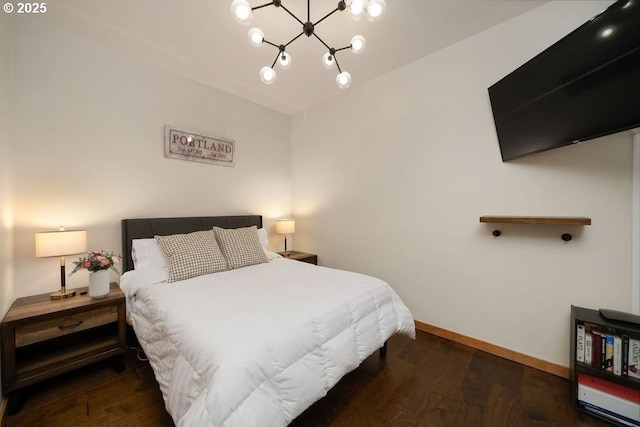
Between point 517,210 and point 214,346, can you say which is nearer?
point 214,346

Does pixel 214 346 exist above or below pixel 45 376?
above

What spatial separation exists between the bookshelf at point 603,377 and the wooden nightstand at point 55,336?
3.11m

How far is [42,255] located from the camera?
1698 mm

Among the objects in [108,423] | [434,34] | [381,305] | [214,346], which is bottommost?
[108,423]

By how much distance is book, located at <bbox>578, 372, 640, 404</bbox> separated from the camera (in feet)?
4.57

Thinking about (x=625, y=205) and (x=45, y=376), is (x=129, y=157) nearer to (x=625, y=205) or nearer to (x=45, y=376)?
(x=45, y=376)

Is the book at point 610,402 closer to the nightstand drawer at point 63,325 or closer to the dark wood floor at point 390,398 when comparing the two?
the dark wood floor at point 390,398

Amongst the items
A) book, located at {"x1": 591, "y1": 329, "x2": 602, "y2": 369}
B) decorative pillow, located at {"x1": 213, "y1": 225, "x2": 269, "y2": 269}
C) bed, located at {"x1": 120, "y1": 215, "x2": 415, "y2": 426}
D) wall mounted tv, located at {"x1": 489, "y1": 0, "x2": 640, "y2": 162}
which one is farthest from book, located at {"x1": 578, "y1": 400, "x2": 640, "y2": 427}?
decorative pillow, located at {"x1": 213, "y1": 225, "x2": 269, "y2": 269}

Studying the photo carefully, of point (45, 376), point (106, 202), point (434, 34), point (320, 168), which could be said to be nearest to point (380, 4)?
point (434, 34)

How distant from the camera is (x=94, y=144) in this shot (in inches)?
84.9

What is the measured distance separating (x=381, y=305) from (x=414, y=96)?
208 centimetres

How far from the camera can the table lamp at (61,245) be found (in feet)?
5.61

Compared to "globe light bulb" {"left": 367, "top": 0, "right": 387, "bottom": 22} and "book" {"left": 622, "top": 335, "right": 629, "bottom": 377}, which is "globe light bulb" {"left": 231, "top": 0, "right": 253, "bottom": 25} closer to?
"globe light bulb" {"left": 367, "top": 0, "right": 387, "bottom": 22}

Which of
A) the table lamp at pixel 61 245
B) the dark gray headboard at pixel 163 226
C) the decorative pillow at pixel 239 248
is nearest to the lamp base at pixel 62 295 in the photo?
the table lamp at pixel 61 245
